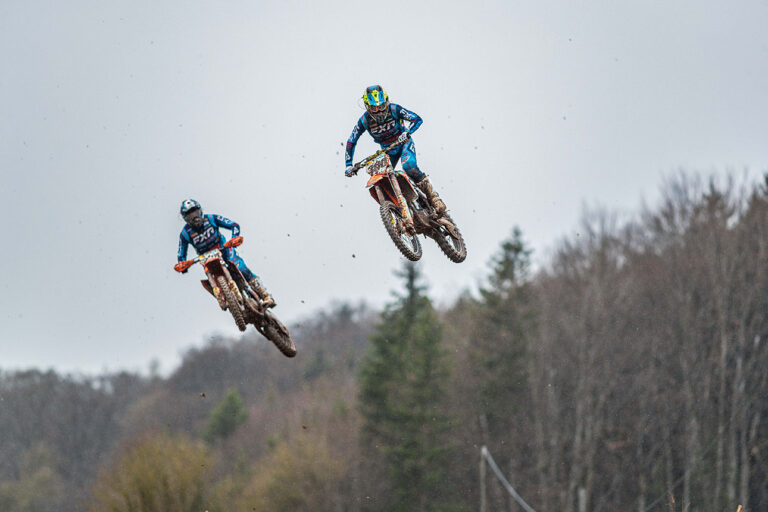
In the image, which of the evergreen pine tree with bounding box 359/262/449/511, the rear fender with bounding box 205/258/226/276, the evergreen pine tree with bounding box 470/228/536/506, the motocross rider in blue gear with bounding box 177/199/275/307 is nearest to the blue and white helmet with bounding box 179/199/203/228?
the motocross rider in blue gear with bounding box 177/199/275/307

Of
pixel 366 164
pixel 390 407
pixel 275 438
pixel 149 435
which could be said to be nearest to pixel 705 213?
pixel 390 407

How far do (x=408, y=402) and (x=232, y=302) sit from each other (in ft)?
117

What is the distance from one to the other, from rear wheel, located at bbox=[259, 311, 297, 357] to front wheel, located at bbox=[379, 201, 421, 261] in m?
2.92

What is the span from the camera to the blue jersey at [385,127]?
1911cm

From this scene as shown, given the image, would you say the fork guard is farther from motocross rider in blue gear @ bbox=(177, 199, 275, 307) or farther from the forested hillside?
the forested hillside

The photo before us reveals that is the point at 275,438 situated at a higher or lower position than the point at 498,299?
lower

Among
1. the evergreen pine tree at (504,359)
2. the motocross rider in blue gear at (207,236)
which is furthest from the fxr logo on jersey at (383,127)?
the evergreen pine tree at (504,359)

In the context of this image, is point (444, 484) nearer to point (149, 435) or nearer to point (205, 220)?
point (149, 435)

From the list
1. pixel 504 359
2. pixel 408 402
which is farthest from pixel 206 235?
pixel 504 359

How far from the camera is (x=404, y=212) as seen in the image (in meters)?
19.1

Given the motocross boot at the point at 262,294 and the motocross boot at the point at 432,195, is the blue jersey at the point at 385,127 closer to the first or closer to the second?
the motocross boot at the point at 432,195

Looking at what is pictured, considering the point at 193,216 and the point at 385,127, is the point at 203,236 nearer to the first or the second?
the point at 193,216

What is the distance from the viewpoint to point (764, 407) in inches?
1965

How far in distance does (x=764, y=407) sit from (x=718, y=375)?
2795 mm
